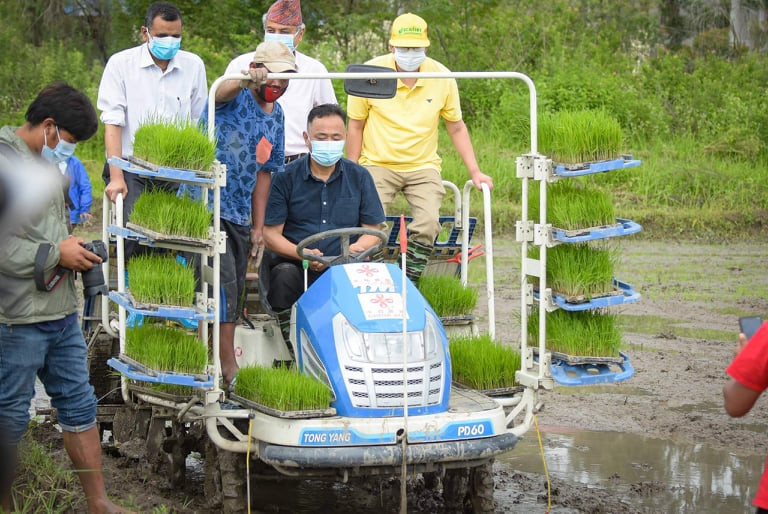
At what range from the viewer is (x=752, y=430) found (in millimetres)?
8391

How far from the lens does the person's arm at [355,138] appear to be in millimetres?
8242

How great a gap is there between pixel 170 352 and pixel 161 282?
38 centimetres

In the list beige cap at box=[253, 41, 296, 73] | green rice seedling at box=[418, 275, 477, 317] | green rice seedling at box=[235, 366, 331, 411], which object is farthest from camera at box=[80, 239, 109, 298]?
green rice seedling at box=[418, 275, 477, 317]

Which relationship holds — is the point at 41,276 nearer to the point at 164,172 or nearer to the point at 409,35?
the point at 164,172

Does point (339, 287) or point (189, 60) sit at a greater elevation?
point (189, 60)

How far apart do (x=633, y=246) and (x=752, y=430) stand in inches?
348

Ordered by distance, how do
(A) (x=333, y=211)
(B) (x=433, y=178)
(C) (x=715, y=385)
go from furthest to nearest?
(C) (x=715, y=385), (B) (x=433, y=178), (A) (x=333, y=211)

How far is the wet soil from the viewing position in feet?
22.7

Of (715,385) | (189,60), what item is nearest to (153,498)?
(189,60)

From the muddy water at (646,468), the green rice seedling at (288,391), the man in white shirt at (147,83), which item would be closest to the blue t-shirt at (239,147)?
the man in white shirt at (147,83)

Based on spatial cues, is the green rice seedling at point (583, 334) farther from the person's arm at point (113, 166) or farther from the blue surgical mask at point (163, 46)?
the blue surgical mask at point (163, 46)

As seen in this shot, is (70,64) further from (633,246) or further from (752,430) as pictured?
(752,430)

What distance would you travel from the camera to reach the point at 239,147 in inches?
272

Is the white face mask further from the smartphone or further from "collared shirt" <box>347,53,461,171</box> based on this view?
the smartphone
